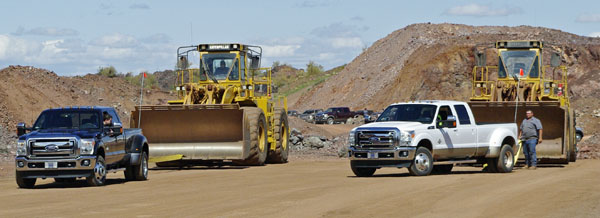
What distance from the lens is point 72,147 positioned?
20.3m

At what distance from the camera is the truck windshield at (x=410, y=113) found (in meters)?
23.5

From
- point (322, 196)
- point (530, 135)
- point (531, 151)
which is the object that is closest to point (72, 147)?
point (322, 196)

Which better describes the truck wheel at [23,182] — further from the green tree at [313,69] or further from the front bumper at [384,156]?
the green tree at [313,69]

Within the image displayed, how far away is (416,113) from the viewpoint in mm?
23688

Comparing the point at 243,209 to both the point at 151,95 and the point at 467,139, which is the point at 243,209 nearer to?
the point at 467,139

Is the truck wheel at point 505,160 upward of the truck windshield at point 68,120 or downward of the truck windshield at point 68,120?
downward

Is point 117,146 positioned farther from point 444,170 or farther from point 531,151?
point 531,151

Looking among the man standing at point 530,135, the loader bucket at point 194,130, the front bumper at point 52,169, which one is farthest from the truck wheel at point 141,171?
the man standing at point 530,135

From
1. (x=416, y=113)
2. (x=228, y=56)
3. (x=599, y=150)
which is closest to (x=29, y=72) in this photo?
(x=228, y=56)

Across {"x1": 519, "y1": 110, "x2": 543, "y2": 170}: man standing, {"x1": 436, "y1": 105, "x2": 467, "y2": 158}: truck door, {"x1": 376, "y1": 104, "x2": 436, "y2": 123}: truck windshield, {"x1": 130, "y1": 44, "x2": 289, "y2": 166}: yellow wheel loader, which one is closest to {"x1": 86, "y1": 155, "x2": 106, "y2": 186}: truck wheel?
{"x1": 130, "y1": 44, "x2": 289, "y2": 166}: yellow wheel loader

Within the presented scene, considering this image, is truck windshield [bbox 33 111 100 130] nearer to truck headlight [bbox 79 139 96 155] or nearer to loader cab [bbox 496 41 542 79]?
truck headlight [bbox 79 139 96 155]

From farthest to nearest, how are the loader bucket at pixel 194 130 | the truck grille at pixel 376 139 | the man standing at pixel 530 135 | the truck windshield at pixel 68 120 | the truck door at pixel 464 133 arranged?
the loader bucket at pixel 194 130 < the man standing at pixel 530 135 < the truck door at pixel 464 133 < the truck grille at pixel 376 139 < the truck windshield at pixel 68 120

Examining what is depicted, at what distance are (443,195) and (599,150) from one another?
66.1 feet

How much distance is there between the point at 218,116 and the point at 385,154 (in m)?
7.09
